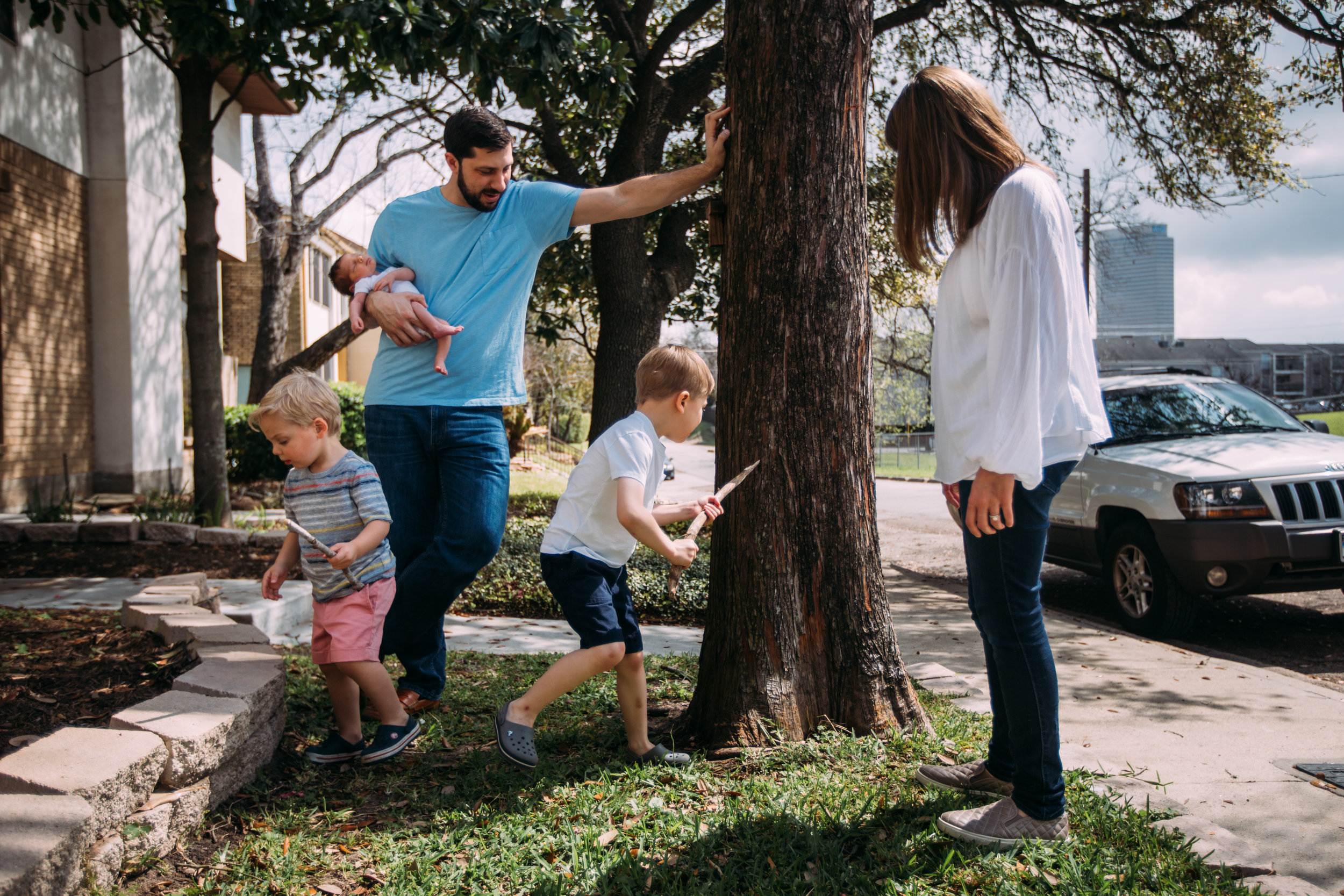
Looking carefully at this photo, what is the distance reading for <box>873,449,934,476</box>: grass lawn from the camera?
28.7 meters

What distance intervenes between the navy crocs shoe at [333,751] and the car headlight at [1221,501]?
5.16m

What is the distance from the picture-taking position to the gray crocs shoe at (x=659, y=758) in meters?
2.99

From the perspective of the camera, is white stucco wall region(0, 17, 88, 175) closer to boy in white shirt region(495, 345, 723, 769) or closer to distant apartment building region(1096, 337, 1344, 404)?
boy in white shirt region(495, 345, 723, 769)

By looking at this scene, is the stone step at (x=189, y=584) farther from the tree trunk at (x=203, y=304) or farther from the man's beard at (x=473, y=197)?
the tree trunk at (x=203, y=304)

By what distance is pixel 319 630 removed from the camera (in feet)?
9.98

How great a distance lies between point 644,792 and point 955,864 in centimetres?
92

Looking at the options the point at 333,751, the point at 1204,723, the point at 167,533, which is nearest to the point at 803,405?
the point at 333,751

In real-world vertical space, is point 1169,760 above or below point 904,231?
below

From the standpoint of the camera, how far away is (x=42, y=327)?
9781mm

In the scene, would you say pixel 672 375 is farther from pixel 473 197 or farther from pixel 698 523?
pixel 473 197

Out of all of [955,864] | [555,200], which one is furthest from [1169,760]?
[555,200]

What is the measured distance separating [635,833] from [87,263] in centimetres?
1109

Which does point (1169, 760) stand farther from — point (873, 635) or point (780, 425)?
point (780, 425)

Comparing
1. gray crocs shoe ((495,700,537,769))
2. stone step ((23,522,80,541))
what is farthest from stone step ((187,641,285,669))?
stone step ((23,522,80,541))
